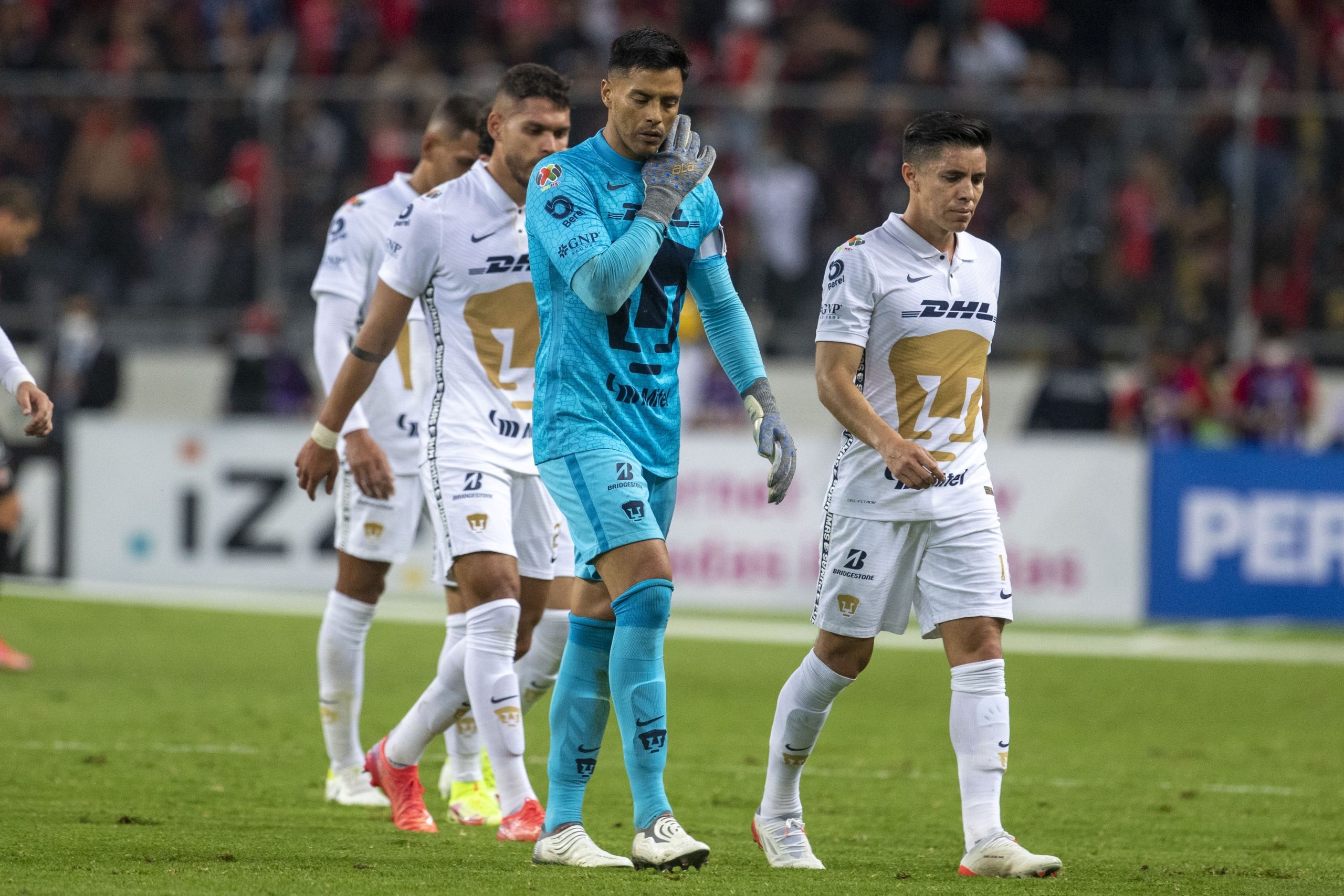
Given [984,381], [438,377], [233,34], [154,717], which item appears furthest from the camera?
[233,34]

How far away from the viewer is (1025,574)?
13867 millimetres

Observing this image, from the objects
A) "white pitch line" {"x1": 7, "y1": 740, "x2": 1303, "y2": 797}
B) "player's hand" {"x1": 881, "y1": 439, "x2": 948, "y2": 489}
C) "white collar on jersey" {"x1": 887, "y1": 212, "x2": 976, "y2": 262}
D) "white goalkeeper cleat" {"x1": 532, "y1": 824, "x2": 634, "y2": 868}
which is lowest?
"white pitch line" {"x1": 7, "y1": 740, "x2": 1303, "y2": 797}

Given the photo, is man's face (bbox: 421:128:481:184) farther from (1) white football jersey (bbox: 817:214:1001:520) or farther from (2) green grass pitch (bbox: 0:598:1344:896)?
(2) green grass pitch (bbox: 0:598:1344:896)

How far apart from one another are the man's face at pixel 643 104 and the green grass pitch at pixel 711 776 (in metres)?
2.11

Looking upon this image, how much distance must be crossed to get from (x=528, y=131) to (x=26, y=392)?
198cm

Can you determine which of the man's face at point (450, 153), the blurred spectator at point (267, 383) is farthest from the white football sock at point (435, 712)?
the blurred spectator at point (267, 383)

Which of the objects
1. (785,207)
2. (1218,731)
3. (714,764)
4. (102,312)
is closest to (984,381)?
(714,764)

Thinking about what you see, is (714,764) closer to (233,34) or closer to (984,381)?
(984,381)

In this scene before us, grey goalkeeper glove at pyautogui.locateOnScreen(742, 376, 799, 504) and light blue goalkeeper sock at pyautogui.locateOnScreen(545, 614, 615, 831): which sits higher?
grey goalkeeper glove at pyautogui.locateOnScreen(742, 376, 799, 504)

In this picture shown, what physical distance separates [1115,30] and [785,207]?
5083 mm

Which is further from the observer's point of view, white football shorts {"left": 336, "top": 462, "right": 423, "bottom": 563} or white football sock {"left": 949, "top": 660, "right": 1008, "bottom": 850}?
white football shorts {"left": 336, "top": 462, "right": 423, "bottom": 563}

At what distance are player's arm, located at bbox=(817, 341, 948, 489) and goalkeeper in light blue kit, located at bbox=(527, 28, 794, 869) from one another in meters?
0.25

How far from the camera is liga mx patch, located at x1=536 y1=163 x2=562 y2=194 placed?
203 inches

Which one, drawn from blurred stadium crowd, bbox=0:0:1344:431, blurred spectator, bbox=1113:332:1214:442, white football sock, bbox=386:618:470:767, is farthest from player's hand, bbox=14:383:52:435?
blurred spectator, bbox=1113:332:1214:442
